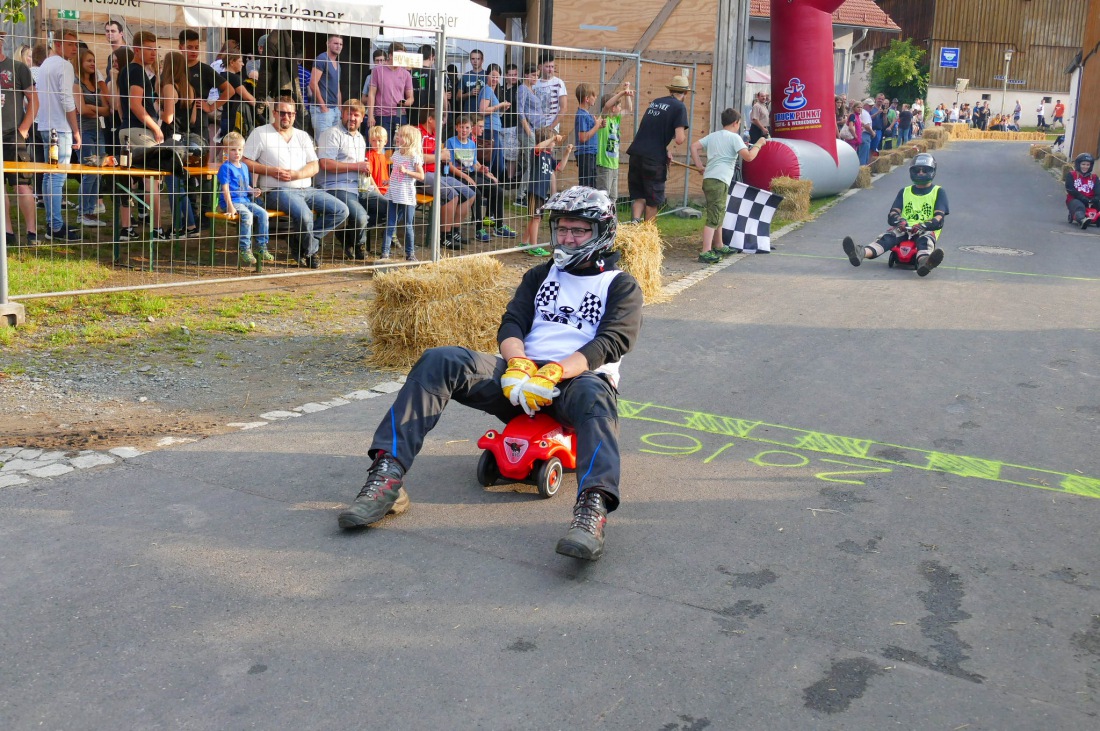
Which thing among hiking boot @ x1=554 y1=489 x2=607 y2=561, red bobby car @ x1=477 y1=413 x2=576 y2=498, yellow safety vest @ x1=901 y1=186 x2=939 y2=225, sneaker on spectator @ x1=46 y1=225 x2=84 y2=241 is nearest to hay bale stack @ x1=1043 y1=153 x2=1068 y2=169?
yellow safety vest @ x1=901 y1=186 x2=939 y2=225

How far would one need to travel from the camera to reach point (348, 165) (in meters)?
10.4

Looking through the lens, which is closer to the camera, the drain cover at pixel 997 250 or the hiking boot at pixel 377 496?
the hiking boot at pixel 377 496

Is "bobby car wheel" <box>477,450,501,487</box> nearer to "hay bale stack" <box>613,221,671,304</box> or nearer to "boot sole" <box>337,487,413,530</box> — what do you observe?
"boot sole" <box>337,487,413,530</box>

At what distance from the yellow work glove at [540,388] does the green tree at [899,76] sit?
50.8m

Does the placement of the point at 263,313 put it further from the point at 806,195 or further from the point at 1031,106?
the point at 1031,106

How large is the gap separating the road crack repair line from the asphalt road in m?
0.02

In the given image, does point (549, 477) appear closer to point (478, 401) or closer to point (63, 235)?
point (478, 401)

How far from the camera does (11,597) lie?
3764 mm

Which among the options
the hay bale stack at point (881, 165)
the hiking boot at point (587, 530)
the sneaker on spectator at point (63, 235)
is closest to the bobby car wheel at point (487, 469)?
the hiking boot at point (587, 530)

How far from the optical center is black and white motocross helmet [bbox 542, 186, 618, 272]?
16.4 ft

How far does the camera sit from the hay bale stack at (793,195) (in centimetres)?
1616

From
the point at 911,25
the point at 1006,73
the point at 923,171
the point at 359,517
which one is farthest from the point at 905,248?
the point at 911,25

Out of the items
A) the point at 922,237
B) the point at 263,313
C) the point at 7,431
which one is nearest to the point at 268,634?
the point at 7,431

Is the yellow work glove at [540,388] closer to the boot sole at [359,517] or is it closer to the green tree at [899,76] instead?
the boot sole at [359,517]
